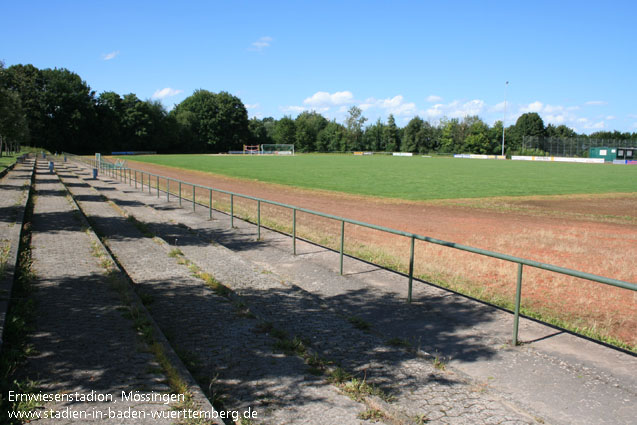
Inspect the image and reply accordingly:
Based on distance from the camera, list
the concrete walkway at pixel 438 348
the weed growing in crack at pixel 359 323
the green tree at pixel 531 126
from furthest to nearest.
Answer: the green tree at pixel 531 126 → the weed growing in crack at pixel 359 323 → the concrete walkway at pixel 438 348

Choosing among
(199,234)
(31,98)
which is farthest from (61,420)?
(31,98)

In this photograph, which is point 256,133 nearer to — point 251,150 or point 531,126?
point 251,150

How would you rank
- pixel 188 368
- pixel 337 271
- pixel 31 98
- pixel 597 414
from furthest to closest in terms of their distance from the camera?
pixel 31 98 < pixel 337 271 < pixel 188 368 < pixel 597 414

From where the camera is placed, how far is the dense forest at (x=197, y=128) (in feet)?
316

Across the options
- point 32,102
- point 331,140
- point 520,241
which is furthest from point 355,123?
point 520,241

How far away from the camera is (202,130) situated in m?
125

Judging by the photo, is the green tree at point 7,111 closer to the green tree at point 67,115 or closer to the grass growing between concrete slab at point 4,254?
the grass growing between concrete slab at point 4,254

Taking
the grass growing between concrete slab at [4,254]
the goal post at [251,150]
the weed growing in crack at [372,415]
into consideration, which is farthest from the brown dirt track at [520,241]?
the goal post at [251,150]

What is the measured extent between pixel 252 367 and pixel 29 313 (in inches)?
133

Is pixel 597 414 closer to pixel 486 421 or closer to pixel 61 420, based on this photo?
pixel 486 421

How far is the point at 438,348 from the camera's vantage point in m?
5.38

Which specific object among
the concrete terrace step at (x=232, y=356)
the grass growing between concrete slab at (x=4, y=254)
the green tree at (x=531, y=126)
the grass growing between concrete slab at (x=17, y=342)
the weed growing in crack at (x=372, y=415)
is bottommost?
the concrete terrace step at (x=232, y=356)

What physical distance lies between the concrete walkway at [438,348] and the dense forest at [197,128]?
80.4 meters

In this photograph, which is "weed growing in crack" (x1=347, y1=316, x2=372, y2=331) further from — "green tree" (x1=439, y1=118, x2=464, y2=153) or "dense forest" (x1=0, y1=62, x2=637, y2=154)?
"green tree" (x1=439, y1=118, x2=464, y2=153)
